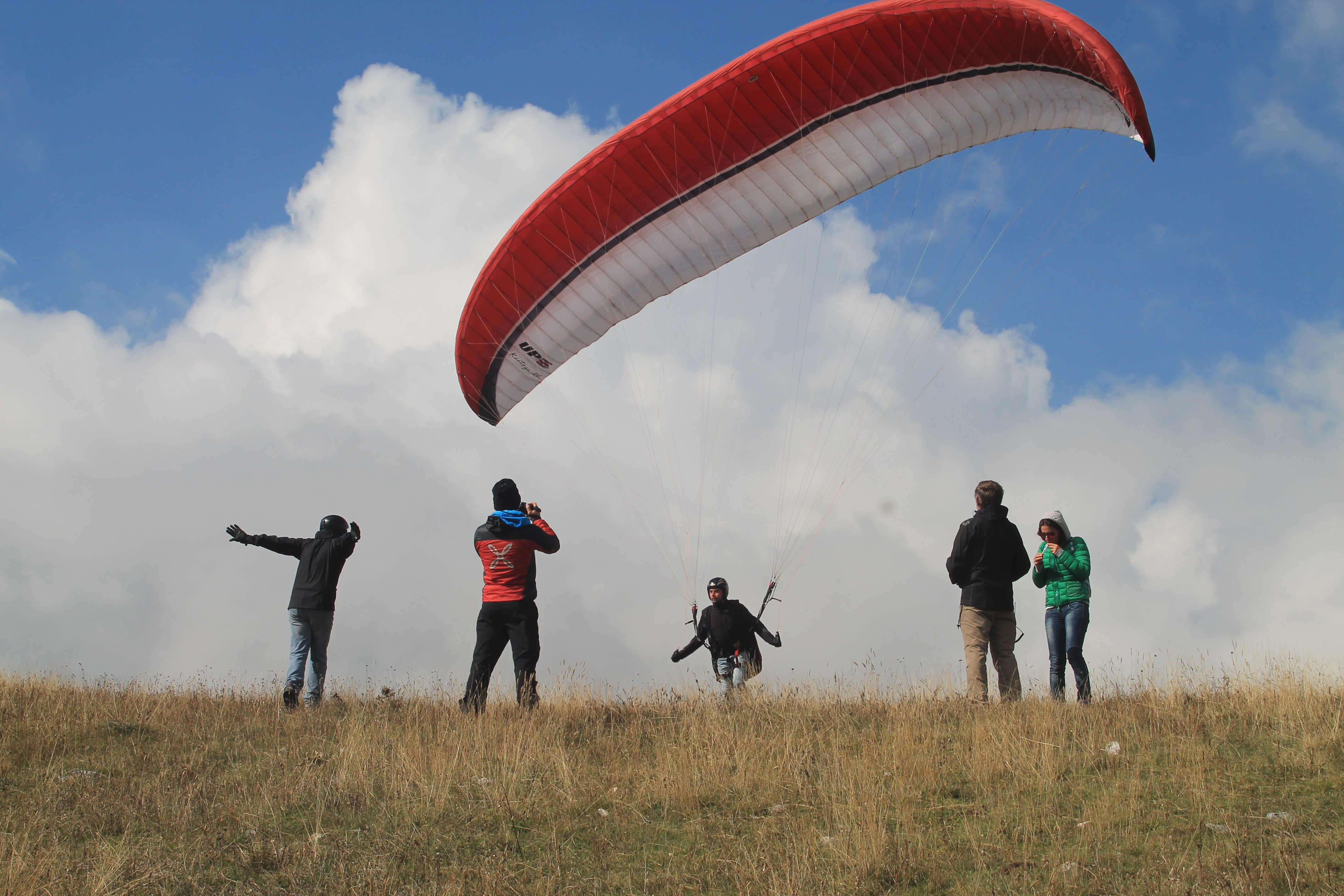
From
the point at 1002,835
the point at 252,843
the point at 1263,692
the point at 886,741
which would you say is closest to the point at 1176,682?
the point at 1263,692

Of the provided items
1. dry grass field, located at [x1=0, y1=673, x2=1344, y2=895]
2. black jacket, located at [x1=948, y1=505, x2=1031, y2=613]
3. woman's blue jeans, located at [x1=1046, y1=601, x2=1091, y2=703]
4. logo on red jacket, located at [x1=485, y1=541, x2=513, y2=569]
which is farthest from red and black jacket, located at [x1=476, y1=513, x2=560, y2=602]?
woman's blue jeans, located at [x1=1046, y1=601, x2=1091, y2=703]

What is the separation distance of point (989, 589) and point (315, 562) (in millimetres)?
5567

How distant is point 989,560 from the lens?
23.7 feet

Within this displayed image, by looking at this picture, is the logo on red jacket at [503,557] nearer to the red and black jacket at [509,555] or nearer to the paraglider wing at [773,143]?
the red and black jacket at [509,555]

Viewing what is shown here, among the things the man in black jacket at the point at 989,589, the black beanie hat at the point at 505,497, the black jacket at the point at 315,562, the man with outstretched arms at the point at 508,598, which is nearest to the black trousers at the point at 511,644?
the man with outstretched arms at the point at 508,598

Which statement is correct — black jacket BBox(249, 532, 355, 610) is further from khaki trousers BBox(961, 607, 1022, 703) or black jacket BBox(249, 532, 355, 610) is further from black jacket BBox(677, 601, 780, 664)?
khaki trousers BBox(961, 607, 1022, 703)

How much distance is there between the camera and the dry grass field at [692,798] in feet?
13.5

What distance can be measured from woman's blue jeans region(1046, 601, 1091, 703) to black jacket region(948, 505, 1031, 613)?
1.69ft

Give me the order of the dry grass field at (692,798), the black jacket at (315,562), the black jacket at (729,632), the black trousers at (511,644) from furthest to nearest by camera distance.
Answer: the black jacket at (729,632) < the black jacket at (315,562) < the black trousers at (511,644) < the dry grass field at (692,798)

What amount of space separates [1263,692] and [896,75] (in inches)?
236

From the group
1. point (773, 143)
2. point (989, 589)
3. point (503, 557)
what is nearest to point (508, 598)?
point (503, 557)

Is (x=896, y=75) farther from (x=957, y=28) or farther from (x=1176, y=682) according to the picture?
(x=1176, y=682)

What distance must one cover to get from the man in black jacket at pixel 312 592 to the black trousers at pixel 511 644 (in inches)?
59.5

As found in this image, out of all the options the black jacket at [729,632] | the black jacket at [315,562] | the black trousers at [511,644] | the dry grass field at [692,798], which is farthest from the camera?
the black jacket at [729,632]
